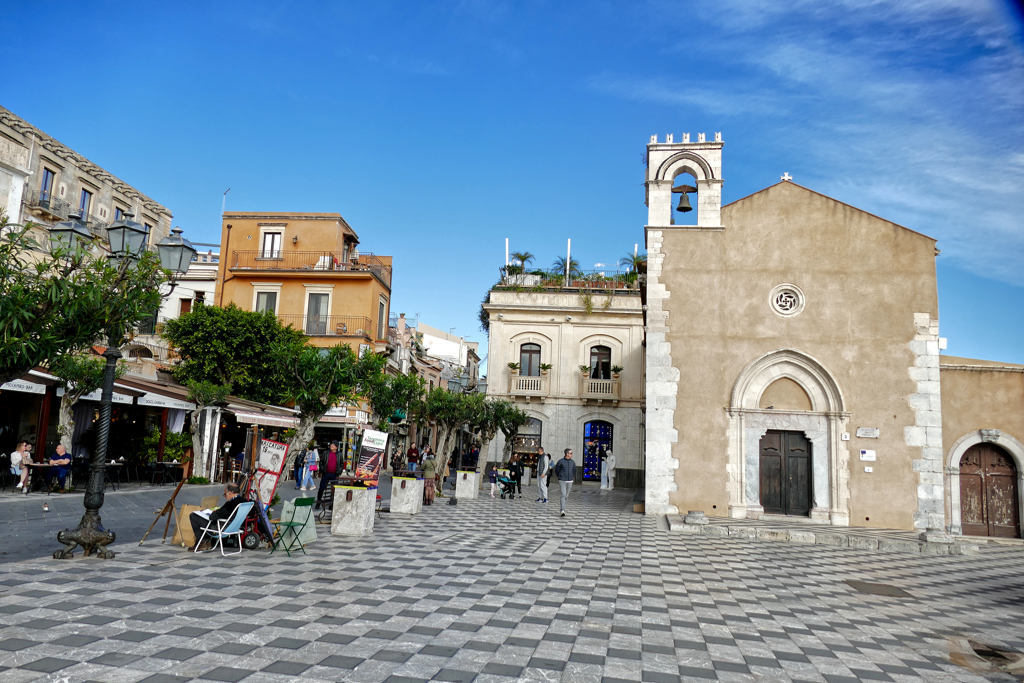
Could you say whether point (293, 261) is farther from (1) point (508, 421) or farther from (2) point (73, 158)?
(1) point (508, 421)

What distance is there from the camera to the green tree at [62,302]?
727cm

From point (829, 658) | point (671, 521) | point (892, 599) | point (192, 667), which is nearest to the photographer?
point (192, 667)

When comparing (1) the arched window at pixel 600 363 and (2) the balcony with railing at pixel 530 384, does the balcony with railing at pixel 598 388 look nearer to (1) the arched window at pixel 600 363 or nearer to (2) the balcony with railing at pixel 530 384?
(1) the arched window at pixel 600 363

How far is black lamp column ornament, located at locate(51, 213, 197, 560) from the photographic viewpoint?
800 centimetres

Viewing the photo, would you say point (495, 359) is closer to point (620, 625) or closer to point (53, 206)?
point (53, 206)

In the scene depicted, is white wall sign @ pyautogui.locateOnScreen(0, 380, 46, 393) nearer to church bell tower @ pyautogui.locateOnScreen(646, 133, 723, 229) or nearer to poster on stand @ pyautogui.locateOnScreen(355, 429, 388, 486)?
poster on stand @ pyautogui.locateOnScreen(355, 429, 388, 486)

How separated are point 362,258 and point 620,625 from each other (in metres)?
30.5

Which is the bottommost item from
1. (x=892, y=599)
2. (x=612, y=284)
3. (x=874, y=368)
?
(x=892, y=599)

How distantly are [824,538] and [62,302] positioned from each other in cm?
1381

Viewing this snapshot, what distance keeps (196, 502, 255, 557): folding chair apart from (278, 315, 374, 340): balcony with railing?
23.1m

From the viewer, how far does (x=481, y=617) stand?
623 cm

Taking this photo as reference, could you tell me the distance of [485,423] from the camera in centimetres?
2484

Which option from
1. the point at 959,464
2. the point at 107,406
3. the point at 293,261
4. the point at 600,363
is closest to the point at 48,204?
the point at 293,261

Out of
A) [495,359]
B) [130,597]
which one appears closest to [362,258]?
[495,359]
